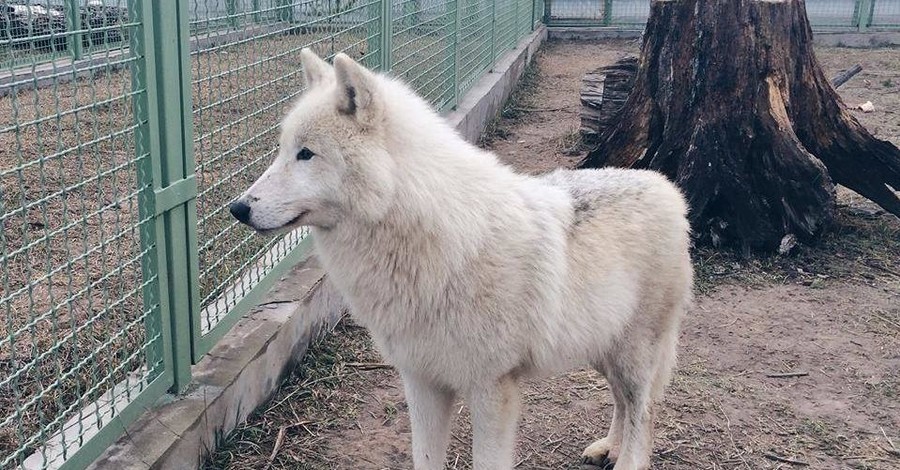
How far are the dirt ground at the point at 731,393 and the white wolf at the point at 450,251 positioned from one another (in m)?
0.62

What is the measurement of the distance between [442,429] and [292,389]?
1061mm

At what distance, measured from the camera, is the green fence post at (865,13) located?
52.7 feet

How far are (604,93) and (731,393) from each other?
15.0 ft

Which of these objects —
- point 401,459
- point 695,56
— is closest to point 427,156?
point 401,459

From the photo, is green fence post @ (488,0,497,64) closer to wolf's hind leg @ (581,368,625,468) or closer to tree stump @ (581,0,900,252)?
tree stump @ (581,0,900,252)

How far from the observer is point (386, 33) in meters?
5.82

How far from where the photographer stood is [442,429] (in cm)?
315

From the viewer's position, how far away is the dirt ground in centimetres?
357

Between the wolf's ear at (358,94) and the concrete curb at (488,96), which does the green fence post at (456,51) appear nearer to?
the concrete curb at (488,96)

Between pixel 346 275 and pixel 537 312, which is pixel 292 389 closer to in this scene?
pixel 346 275

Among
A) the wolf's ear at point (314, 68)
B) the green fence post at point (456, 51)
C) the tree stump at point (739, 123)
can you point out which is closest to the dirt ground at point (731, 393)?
the tree stump at point (739, 123)

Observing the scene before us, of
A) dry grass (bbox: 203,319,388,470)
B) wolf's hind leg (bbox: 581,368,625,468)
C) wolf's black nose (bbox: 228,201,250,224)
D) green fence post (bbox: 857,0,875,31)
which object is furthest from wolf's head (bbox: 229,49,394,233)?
green fence post (bbox: 857,0,875,31)

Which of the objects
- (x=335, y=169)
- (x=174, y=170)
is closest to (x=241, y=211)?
(x=335, y=169)

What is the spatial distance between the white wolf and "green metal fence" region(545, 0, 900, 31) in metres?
13.9
